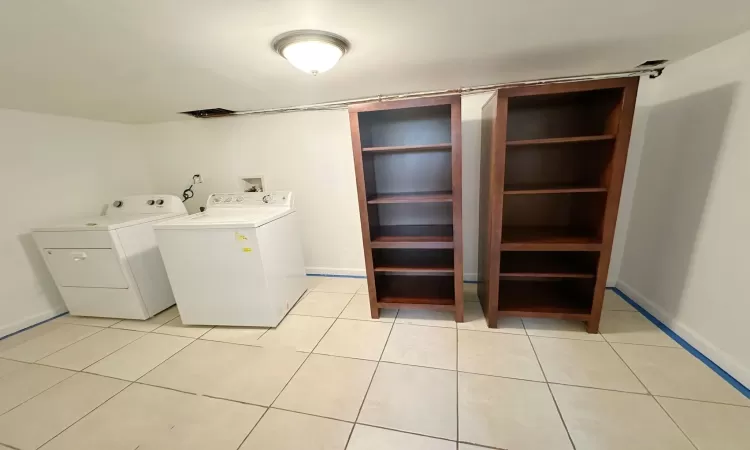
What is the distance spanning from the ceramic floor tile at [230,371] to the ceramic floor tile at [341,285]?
824 mm

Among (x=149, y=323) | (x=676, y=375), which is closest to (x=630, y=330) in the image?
(x=676, y=375)

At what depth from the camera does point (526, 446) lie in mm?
1003

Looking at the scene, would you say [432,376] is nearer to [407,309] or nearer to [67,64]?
[407,309]

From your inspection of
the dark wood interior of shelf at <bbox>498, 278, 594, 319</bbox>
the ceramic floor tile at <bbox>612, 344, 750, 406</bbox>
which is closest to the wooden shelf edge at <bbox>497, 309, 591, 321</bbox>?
the dark wood interior of shelf at <bbox>498, 278, 594, 319</bbox>

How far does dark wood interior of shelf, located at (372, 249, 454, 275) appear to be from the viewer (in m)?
1.77

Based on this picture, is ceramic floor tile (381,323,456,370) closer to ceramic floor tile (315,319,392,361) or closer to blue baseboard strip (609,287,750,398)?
ceramic floor tile (315,319,392,361)

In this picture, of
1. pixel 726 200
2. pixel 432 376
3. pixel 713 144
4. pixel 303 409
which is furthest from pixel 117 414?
pixel 713 144

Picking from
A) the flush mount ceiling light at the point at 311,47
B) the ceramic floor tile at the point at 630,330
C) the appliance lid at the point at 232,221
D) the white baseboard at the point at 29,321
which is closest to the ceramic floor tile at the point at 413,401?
the ceramic floor tile at the point at 630,330

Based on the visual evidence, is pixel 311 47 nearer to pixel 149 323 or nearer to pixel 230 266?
pixel 230 266

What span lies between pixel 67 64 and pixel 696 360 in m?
3.56

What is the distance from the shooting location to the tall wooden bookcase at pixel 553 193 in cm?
137

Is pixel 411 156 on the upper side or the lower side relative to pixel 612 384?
upper

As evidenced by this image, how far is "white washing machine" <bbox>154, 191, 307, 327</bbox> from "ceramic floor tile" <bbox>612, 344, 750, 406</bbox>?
7.14 feet

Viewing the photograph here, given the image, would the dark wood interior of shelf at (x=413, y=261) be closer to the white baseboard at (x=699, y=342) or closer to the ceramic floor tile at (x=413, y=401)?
the ceramic floor tile at (x=413, y=401)
